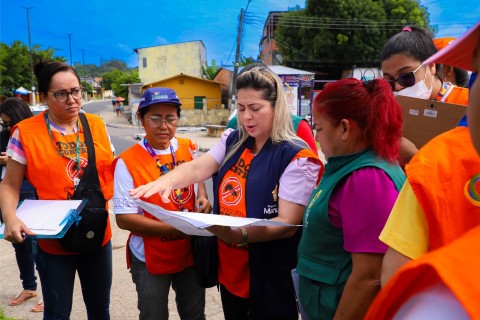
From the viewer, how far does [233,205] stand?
1855 millimetres

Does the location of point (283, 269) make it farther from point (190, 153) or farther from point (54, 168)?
point (54, 168)

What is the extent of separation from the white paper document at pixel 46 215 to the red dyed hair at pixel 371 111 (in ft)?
5.04

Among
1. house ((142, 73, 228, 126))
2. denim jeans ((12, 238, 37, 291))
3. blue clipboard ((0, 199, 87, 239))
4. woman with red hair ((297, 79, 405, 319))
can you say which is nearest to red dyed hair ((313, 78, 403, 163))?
woman with red hair ((297, 79, 405, 319))

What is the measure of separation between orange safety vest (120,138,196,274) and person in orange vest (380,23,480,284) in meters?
1.43

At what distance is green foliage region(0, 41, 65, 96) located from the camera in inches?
1088

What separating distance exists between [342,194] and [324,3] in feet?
85.9

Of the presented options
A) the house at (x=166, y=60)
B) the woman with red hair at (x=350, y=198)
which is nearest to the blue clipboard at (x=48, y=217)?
the woman with red hair at (x=350, y=198)

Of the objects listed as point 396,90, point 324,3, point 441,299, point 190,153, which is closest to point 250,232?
point 190,153

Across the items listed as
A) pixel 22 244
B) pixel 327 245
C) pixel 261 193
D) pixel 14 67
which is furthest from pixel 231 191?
pixel 14 67

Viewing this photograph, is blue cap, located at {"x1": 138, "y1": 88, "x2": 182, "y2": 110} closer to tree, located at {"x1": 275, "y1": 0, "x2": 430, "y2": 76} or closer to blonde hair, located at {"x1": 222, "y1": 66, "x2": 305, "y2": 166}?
blonde hair, located at {"x1": 222, "y1": 66, "x2": 305, "y2": 166}

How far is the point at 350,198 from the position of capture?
1.26 meters

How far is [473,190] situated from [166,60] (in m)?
38.9

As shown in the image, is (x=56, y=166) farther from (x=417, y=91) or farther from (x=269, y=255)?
(x=417, y=91)

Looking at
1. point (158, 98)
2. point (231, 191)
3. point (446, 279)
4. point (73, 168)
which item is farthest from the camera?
point (73, 168)
